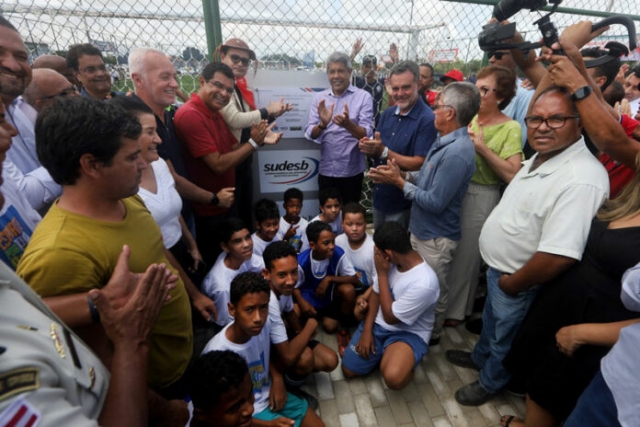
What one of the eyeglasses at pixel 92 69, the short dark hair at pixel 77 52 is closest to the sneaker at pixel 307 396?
the eyeglasses at pixel 92 69

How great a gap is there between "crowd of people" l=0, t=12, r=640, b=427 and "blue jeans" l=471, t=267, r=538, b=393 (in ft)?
0.04

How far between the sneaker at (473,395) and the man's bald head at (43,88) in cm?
352

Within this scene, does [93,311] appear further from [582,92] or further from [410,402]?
[582,92]

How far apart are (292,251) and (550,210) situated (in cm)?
159

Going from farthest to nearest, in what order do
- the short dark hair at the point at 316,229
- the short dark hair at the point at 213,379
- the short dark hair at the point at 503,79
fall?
the short dark hair at the point at 316,229 → the short dark hair at the point at 503,79 → the short dark hair at the point at 213,379

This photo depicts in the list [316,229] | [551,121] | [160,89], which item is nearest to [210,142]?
[160,89]

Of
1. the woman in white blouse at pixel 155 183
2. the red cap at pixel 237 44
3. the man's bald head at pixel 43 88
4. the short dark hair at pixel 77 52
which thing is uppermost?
the red cap at pixel 237 44

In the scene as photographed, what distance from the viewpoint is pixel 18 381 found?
1.95 ft

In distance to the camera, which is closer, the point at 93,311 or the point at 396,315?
the point at 93,311

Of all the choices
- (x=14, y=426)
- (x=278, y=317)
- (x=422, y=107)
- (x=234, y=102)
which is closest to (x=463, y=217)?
(x=422, y=107)

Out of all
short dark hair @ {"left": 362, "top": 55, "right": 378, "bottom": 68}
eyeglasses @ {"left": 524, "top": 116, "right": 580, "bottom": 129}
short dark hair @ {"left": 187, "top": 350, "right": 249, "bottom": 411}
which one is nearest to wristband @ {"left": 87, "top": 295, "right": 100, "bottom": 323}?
short dark hair @ {"left": 187, "top": 350, "right": 249, "bottom": 411}

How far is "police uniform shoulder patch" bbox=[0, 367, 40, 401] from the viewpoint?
22.5 inches

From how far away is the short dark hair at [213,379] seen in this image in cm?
144

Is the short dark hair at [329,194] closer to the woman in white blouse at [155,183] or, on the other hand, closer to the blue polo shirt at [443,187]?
the blue polo shirt at [443,187]
